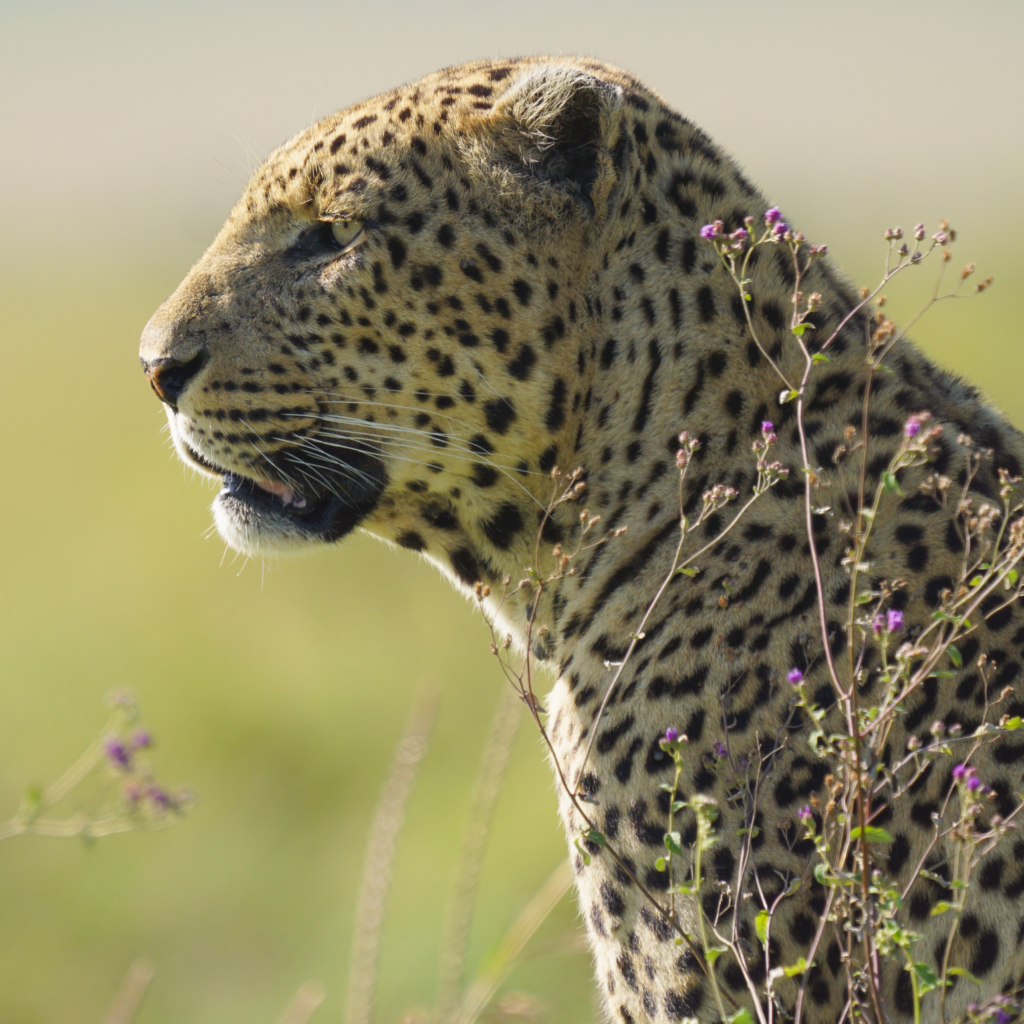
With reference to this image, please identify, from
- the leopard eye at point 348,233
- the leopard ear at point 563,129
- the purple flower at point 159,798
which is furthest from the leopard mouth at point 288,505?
the leopard ear at point 563,129

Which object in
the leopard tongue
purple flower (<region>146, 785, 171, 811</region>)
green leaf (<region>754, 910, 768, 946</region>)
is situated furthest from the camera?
the leopard tongue

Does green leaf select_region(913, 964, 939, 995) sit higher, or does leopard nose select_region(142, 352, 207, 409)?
green leaf select_region(913, 964, 939, 995)

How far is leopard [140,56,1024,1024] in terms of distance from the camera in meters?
3.72

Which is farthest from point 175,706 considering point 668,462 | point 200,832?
point 668,462

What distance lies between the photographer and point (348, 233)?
4.81 meters

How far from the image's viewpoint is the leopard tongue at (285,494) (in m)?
5.05

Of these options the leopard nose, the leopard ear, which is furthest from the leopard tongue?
the leopard ear

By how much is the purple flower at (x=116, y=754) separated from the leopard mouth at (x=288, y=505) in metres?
0.86

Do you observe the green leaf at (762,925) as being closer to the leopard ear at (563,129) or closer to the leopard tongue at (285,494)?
the leopard ear at (563,129)

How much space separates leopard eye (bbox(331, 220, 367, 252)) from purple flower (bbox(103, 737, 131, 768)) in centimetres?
185

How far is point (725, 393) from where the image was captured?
14.2ft

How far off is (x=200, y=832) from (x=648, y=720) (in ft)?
40.8

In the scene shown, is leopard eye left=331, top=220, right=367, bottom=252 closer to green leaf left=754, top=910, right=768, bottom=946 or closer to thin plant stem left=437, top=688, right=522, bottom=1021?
thin plant stem left=437, top=688, right=522, bottom=1021

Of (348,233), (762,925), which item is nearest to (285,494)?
(348,233)
